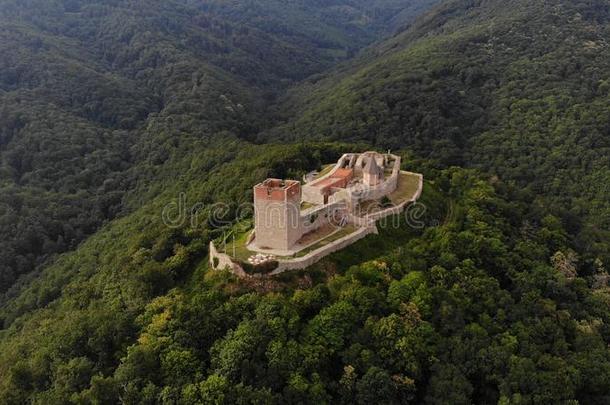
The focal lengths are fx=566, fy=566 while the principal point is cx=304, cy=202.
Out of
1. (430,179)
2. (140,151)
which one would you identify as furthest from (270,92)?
(430,179)

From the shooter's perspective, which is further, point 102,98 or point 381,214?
point 102,98

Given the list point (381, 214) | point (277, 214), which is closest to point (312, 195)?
point (381, 214)

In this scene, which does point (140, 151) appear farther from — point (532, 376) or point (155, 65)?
point (532, 376)

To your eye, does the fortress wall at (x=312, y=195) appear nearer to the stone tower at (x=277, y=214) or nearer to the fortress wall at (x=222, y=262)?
the stone tower at (x=277, y=214)

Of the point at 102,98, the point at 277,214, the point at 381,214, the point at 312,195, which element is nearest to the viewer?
the point at 277,214

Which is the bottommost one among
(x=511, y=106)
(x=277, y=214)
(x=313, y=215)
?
(x=511, y=106)

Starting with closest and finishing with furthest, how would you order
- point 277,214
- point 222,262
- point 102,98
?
1. point 277,214
2. point 222,262
3. point 102,98

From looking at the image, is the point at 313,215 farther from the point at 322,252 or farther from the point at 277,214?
the point at 277,214
